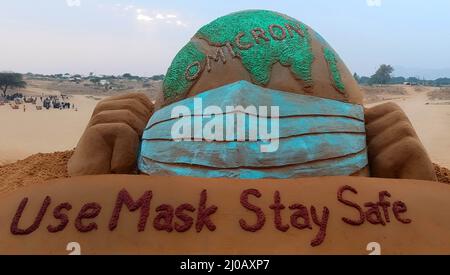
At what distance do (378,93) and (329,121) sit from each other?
3327 centimetres

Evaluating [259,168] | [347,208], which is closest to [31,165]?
[259,168]

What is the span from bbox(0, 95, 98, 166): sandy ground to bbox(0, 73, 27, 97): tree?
1478 centimetres

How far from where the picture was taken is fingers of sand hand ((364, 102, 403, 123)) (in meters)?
3.21

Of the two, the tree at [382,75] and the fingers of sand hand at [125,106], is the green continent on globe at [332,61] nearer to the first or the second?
the fingers of sand hand at [125,106]

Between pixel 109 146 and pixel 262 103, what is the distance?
1250 mm

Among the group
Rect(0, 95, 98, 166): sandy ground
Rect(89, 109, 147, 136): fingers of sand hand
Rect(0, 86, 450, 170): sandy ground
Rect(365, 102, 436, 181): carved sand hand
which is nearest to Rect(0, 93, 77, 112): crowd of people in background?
Rect(0, 95, 98, 166): sandy ground

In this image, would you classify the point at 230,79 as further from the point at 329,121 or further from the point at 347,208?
the point at 347,208

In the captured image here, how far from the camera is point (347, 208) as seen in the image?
2.30m

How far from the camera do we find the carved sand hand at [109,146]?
3.15 meters

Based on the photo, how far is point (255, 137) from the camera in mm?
2650

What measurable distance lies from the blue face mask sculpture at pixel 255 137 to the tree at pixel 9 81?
2879cm

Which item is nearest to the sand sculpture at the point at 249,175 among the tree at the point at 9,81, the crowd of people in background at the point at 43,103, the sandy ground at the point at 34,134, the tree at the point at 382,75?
the sandy ground at the point at 34,134

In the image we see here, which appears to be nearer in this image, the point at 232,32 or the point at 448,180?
the point at 232,32

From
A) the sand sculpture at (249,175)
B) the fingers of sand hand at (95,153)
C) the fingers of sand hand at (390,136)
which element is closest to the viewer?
the sand sculpture at (249,175)
